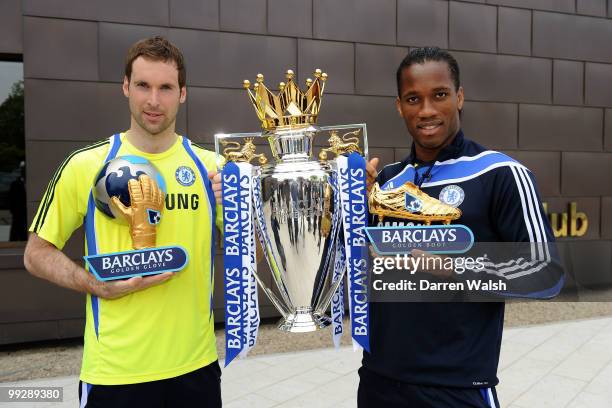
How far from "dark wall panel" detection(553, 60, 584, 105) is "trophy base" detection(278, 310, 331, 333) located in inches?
244

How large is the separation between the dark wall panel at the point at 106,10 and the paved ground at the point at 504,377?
3.46m

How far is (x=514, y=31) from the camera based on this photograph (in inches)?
251

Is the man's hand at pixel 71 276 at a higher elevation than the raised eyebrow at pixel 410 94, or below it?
below

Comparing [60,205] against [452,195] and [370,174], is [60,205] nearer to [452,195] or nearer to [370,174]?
[370,174]

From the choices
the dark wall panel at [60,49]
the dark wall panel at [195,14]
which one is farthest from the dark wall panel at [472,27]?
the dark wall panel at [60,49]

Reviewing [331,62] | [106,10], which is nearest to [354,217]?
[331,62]

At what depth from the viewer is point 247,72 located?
5.28m

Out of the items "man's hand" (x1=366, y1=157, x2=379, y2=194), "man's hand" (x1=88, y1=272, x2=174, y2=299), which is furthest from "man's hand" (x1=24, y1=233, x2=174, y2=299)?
"man's hand" (x1=366, y1=157, x2=379, y2=194)

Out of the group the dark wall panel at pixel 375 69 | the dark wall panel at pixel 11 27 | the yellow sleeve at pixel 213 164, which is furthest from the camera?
the dark wall panel at pixel 375 69

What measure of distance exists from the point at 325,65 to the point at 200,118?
1596 mm

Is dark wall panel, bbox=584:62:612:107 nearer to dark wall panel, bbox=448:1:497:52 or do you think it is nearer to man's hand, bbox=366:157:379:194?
dark wall panel, bbox=448:1:497:52

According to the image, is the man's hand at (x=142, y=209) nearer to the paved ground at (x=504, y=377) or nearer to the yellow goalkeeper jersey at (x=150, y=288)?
the yellow goalkeeper jersey at (x=150, y=288)

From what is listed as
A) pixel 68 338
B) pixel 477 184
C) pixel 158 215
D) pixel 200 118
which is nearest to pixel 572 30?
pixel 200 118

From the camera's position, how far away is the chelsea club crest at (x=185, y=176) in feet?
6.17
